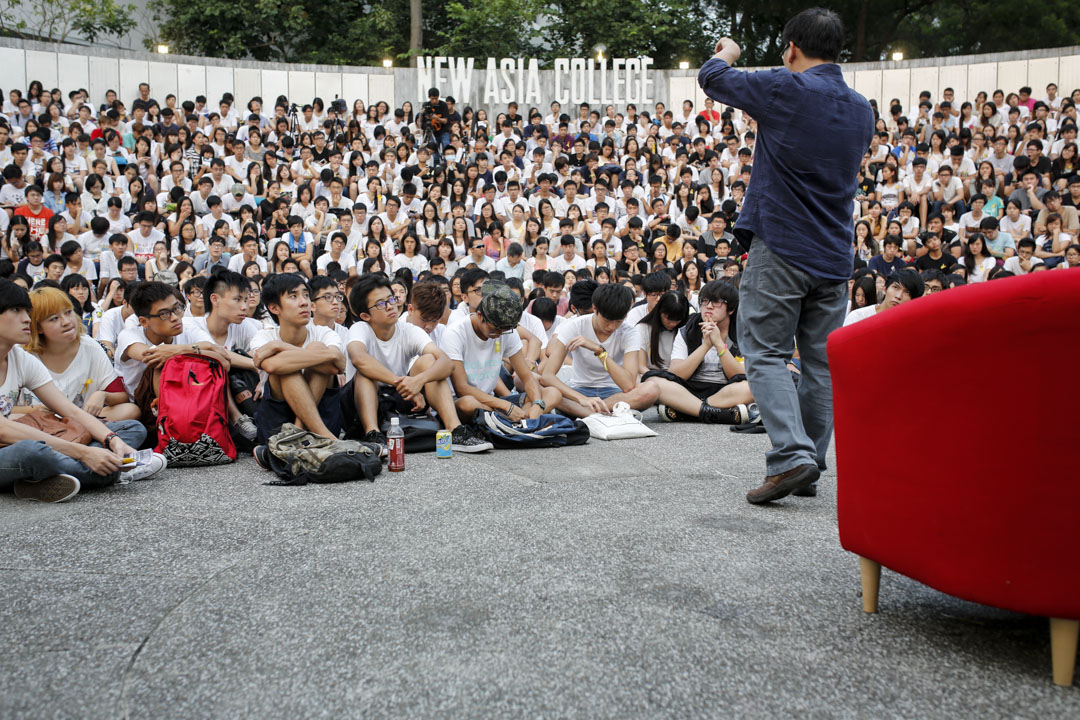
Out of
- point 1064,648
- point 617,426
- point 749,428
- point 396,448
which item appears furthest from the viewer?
point 749,428

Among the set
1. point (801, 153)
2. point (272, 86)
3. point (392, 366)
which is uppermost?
point (272, 86)

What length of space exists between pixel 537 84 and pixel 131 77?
7924 millimetres

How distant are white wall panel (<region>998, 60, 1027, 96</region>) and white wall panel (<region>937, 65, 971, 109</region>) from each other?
0.63m

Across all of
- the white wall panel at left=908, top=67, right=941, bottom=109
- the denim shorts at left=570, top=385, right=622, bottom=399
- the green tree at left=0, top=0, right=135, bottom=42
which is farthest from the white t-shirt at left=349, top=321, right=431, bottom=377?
the green tree at left=0, top=0, right=135, bottom=42

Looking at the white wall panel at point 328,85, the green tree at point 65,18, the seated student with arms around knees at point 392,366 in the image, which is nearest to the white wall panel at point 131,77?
the white wall panel at point 328,85

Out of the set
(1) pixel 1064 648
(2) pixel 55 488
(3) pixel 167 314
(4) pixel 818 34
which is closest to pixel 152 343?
(3) pixel 167 314

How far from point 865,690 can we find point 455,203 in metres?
11.0

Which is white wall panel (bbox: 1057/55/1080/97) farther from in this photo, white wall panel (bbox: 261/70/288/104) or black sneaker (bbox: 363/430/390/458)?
black sneaker (bbox: 363/430/390/458)

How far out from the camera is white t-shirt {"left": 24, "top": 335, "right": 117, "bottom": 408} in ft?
14.8

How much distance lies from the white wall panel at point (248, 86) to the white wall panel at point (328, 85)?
3.56ft

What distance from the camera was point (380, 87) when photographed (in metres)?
18.3

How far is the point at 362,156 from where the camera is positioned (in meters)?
13.9

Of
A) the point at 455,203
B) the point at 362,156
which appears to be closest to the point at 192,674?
the point at 455,203

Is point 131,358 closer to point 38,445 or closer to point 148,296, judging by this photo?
point 148,296
